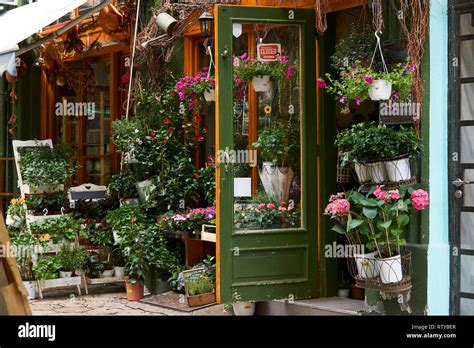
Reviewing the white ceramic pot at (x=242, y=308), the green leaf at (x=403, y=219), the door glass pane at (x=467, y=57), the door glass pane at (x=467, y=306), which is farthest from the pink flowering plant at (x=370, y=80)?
the white ceramic pot at (x=242, y=308)

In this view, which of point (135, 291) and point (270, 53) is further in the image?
point (135, 291)

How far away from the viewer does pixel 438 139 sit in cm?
762

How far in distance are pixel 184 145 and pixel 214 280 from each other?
73.9 inches

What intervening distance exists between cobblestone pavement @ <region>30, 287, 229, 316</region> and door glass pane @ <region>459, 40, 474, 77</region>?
352cm

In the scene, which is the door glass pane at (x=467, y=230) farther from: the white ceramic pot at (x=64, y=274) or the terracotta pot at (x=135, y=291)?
the white ceramic pot at (x=64, y=274)

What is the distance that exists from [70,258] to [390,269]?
443 centimetres

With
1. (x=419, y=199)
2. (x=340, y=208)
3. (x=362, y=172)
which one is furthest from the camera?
(x=362, y=172)

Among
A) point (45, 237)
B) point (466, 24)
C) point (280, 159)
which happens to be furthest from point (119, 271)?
point (466, 24)

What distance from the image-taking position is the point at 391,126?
7.87 metres

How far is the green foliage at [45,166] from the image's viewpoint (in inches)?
416

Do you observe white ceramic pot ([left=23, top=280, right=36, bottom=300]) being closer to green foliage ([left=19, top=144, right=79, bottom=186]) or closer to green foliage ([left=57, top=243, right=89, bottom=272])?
green foliage ([left=57, top=243, right=89, bottom=272])

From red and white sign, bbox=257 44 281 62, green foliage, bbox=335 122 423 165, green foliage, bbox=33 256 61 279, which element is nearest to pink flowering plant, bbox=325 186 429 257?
green foliage, bbox=335 122 423 165

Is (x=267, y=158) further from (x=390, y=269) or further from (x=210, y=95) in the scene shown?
(x=390, y=269)

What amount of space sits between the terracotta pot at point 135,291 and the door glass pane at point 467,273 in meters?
3.88
